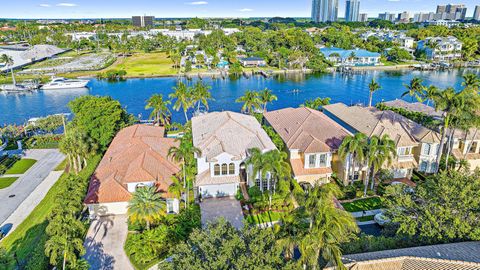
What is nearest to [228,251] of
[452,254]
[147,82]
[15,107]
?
[452,254]

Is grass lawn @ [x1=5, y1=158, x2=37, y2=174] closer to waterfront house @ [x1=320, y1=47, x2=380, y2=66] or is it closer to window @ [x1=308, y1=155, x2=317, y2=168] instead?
window @ [x1=308, y1=155, x2=317, y2=168]

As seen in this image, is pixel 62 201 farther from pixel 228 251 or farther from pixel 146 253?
pixel 228 251

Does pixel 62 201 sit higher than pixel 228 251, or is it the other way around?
pixel 228 251

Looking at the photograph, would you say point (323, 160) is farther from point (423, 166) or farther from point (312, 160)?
point (423, 166)

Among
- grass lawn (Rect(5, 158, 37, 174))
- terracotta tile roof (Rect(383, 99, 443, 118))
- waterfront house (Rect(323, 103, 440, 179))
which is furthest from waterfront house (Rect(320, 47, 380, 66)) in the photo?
grass lawn (Rect(5, 158, 37, 174))

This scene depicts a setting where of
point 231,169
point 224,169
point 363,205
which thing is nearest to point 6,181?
point 224,169

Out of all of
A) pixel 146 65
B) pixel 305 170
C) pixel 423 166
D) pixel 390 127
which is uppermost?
pixel 390 127
